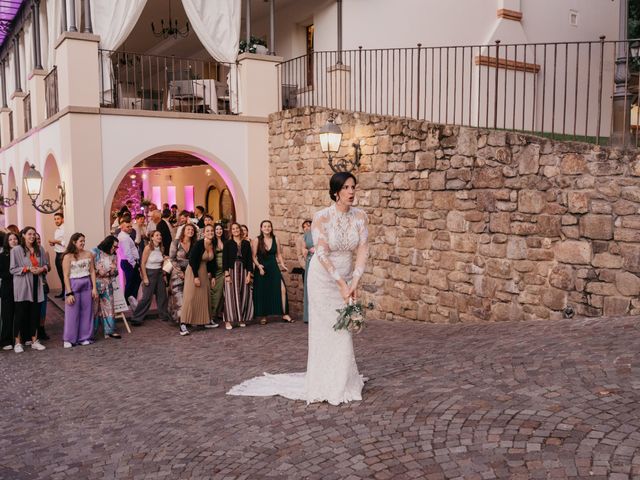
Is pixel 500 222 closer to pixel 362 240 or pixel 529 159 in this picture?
pixel 529 159

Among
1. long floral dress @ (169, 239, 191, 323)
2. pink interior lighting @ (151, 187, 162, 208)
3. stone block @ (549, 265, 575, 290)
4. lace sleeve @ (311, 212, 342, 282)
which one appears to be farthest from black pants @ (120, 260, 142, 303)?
pink interior lighting @ (151, 187, 162, 208)

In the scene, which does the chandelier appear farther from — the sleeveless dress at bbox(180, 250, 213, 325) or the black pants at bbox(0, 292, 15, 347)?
the black pants at bbox(0, 292, 15, 347)

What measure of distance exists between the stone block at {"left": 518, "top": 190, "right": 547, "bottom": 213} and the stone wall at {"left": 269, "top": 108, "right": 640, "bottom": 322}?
1cm

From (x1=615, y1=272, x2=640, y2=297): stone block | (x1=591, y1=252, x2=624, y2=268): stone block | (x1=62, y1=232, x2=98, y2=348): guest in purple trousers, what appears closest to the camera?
(x1=615, y1=272, x2=640, y2=297): stone block

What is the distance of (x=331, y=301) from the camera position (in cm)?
565

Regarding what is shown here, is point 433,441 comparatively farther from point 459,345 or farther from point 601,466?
point 459,345

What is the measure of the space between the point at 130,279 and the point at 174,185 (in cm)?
1209

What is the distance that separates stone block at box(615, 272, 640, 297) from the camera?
22.3 ft

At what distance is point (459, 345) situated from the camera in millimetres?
7125

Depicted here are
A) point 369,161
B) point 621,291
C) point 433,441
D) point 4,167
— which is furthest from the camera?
point 4,167

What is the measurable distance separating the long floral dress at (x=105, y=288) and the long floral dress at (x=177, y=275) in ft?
3.12

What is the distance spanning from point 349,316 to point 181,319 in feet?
16.9

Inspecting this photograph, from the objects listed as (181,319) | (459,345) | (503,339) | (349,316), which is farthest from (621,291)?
(181,319)

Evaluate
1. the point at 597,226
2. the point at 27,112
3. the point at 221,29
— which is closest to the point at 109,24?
the point at 221,29
